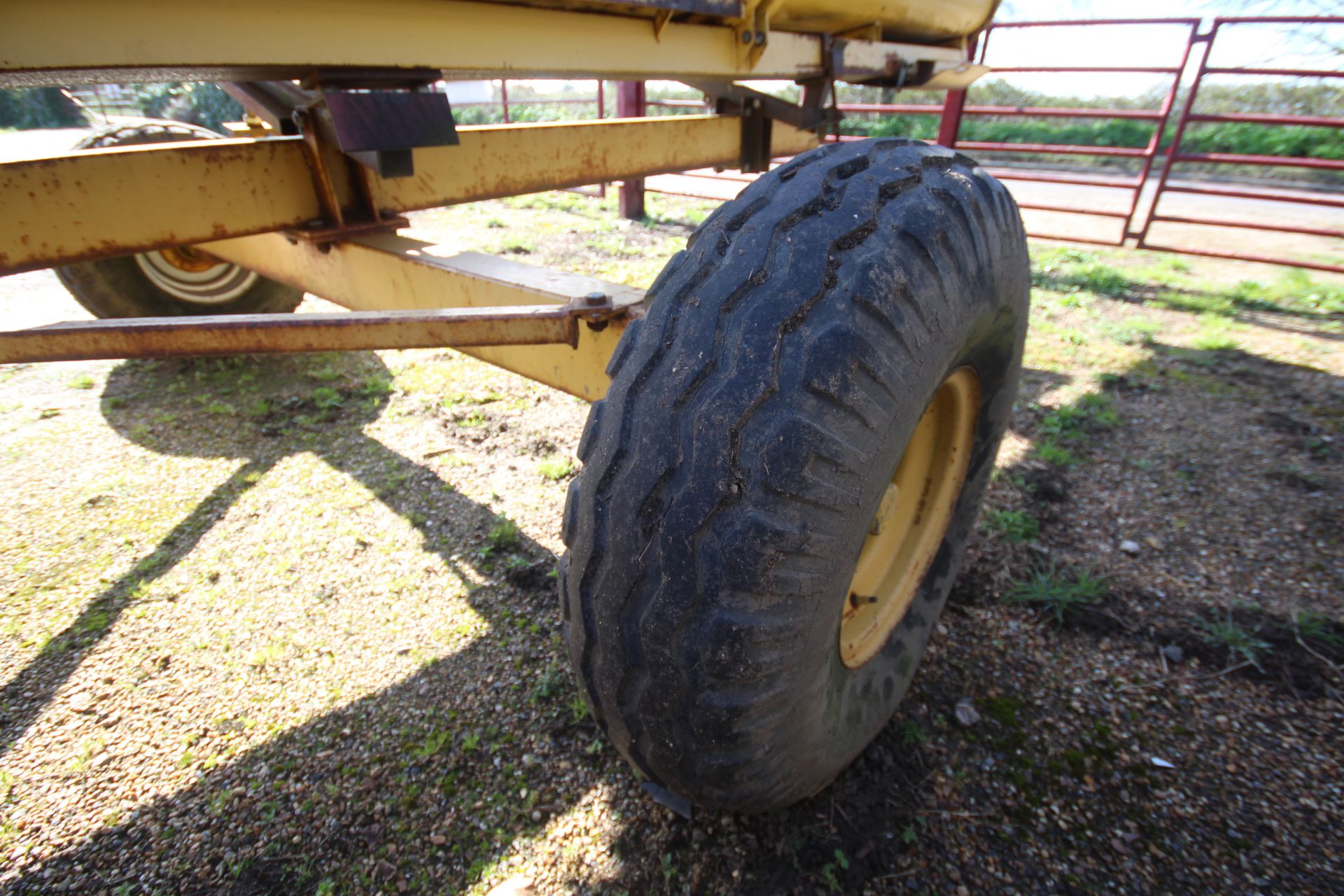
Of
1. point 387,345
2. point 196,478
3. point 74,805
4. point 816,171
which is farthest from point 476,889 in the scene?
point 196,478

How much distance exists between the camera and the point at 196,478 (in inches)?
111

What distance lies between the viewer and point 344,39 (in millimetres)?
1347

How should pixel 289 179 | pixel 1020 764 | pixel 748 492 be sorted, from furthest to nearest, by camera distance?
pixel 289 179 < pixel 1020 764 < pixel 748 492

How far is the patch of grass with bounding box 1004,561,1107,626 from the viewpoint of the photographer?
2.22 m

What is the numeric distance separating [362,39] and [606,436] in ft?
3.15

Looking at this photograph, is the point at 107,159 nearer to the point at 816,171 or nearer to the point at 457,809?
the point at 816,171

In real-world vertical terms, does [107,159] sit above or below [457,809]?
above

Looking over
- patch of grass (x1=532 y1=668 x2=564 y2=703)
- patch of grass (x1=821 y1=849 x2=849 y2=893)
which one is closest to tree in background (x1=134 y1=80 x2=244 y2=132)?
patch of grass (x1=532 y1=668 x2=564 y2=703)

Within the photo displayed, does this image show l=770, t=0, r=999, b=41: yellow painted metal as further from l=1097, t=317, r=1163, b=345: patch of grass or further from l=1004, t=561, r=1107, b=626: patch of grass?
l=1097, t=317, r=1163, b=345: patch of grass

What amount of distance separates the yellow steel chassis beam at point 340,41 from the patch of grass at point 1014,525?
1837 millimetres

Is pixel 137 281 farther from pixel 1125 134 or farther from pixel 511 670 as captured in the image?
pixel 1125 134

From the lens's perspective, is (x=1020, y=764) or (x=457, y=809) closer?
(x=457, y=809)

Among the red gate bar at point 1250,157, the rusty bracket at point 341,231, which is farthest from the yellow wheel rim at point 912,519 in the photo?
the red gate bar at point 1250,157

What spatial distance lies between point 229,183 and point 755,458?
1476mm
